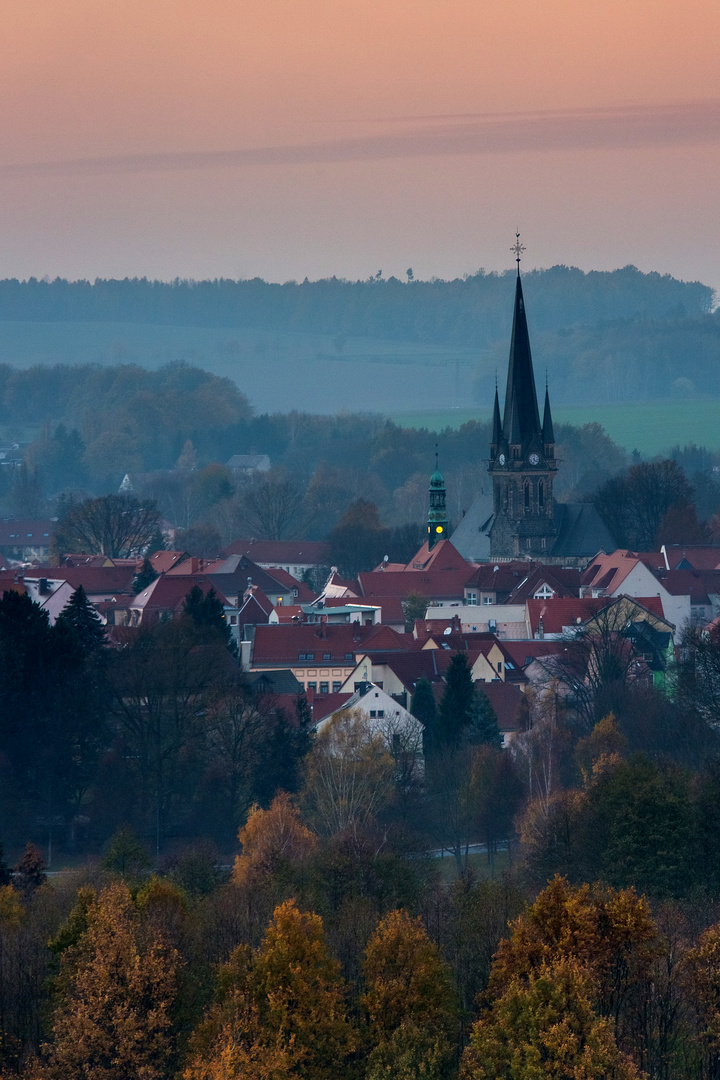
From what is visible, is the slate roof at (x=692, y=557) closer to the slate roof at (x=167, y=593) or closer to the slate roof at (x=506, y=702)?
the slate roof at (x=167, y=593)

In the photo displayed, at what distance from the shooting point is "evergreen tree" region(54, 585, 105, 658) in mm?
60156

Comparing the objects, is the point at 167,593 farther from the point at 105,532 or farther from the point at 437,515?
the point at 105,532

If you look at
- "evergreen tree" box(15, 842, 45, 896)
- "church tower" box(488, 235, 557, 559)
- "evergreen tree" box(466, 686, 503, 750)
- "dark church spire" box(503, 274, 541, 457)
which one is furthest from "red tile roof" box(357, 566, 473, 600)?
"evergreen tree" box(15, 842, 45, 896)

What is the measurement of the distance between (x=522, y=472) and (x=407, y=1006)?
7933 cm

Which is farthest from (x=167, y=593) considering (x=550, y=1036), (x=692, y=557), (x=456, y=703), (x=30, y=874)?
(x=550, y=1036)

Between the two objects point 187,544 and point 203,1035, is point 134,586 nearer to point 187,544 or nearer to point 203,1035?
point 187,544

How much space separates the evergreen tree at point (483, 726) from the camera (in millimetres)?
60344

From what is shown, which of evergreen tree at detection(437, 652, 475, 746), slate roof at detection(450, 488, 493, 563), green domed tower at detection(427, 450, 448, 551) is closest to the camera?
evergreen tree at detection(437, 652, 475, 746)

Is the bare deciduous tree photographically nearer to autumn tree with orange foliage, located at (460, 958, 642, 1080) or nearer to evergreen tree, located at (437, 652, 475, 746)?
evergreen tree, located at (437, 652, 475, 746)

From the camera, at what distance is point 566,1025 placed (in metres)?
26.1

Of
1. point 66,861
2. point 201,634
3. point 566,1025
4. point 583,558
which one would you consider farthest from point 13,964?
point 583,558

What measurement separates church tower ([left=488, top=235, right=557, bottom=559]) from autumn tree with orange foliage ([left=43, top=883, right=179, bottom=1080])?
78299mm

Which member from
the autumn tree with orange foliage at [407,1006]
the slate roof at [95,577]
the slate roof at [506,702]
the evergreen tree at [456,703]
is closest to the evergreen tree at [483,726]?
the evergreen tree at [456,703]

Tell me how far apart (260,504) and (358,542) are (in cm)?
3256
